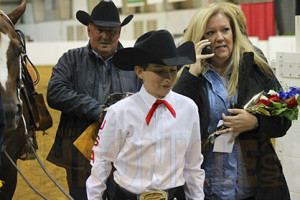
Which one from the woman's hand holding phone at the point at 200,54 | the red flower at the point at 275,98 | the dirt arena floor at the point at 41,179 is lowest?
the dirt arena floor at the point at 41,179

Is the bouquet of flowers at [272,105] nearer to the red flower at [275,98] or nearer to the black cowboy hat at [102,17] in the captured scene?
the red flower at [275,98]

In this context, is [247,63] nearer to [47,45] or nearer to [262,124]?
[262,124]

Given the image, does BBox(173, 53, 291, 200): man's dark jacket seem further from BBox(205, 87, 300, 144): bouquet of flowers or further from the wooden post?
the wooden post

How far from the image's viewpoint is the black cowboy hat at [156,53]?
2314mm

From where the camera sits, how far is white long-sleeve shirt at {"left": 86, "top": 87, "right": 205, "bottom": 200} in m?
2.34

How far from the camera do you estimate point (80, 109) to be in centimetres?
328

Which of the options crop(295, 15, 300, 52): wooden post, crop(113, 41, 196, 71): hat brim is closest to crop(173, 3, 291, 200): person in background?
crop(113, 41, 196, 71): hat brim

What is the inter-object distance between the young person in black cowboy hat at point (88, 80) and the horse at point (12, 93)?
0.29 metres

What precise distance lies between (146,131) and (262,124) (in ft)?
2.66

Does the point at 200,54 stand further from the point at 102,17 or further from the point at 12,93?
the point at 12,93

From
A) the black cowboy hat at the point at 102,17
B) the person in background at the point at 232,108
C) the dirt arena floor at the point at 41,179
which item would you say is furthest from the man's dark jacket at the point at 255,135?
the dirt arena floor at the point at 41,179

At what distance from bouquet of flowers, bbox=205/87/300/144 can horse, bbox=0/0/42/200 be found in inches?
49.4

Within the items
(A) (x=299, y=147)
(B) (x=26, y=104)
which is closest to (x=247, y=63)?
(B) (x=26, y=104)

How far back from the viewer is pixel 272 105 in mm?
2754
